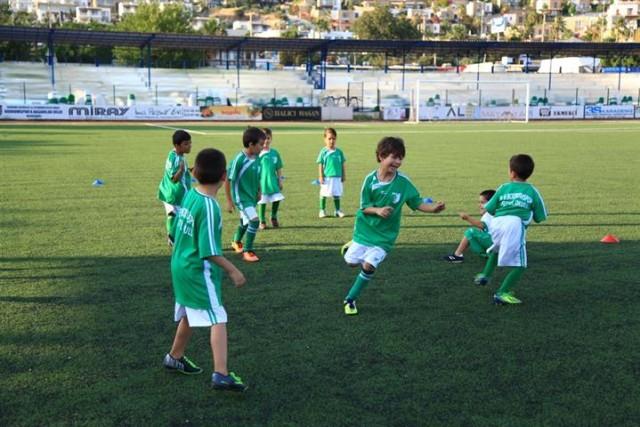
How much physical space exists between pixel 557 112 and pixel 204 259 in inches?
2019

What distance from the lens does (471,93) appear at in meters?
65.4

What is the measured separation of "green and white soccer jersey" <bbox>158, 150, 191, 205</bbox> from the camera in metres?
7.89

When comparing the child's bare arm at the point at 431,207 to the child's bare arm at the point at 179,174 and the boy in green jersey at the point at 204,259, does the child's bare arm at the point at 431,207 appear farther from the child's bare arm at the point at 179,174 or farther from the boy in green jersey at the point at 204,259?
the child's bare arm at the point at 179,174

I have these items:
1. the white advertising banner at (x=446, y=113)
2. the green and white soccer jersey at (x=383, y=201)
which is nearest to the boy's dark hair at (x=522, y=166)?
the green and white soccer jersey at (x=383, y=201)

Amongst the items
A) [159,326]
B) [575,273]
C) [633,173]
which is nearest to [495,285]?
[575,273]

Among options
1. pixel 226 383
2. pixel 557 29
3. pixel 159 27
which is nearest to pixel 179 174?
pixel 226 383

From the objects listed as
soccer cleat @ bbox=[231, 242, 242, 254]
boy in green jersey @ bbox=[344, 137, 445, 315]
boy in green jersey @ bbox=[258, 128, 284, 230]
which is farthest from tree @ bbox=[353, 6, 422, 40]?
boy in green jersey @ bbox=[344, 137, 445, 315]

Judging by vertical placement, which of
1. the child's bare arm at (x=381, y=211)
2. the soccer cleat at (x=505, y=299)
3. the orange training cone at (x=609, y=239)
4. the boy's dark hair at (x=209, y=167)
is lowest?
the soccer cleat at (x=505, y=299)

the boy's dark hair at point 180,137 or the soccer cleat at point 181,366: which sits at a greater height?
the boy's dark hair at point 180,137

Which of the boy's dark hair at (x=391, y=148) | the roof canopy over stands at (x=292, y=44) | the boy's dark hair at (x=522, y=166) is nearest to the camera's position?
the boy's dark hair at (x=391, y=148)

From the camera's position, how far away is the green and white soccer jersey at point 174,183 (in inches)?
311

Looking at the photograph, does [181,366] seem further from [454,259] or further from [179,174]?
[454,259]

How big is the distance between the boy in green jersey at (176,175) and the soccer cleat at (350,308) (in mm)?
2754

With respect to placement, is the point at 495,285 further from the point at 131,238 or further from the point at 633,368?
the point at 131,238
